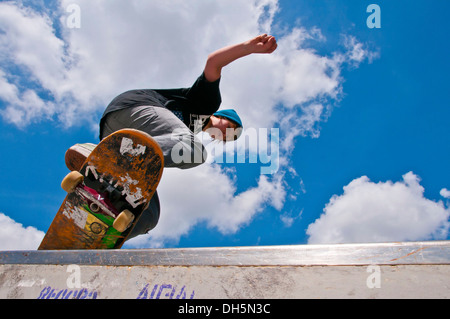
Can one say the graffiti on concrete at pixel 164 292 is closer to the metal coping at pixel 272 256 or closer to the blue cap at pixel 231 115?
the metal coping at pixel 272 256

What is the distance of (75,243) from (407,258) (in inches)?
79.6

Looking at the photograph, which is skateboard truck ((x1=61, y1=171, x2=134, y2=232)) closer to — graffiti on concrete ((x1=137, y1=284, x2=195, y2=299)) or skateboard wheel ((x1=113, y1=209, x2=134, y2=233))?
skateboard wheel ((x1=113, y1=209, x2=134, y2=233))

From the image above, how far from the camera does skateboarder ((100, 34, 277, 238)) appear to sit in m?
2.32

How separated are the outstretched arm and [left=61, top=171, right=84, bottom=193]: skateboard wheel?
1.53 m

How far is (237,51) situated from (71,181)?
1.82 metres

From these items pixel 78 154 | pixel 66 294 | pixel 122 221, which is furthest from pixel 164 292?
pixel 78 154

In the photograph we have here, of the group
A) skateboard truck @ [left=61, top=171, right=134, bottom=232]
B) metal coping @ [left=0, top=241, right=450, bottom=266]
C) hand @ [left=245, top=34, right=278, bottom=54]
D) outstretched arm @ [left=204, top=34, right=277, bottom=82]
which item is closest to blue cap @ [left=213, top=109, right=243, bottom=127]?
outstretched arm @ [left=204, top=34, right=277, bottom=82]

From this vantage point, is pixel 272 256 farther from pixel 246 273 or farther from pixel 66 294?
pixel 66 294

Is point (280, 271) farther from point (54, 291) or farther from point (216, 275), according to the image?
point (54, 291)

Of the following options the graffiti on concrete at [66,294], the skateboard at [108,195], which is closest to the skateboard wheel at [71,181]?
the skateboard at [108,195]

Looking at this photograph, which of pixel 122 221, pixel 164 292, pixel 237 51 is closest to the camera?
pixel 164 292

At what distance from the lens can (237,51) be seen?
Result: 2.71 m
